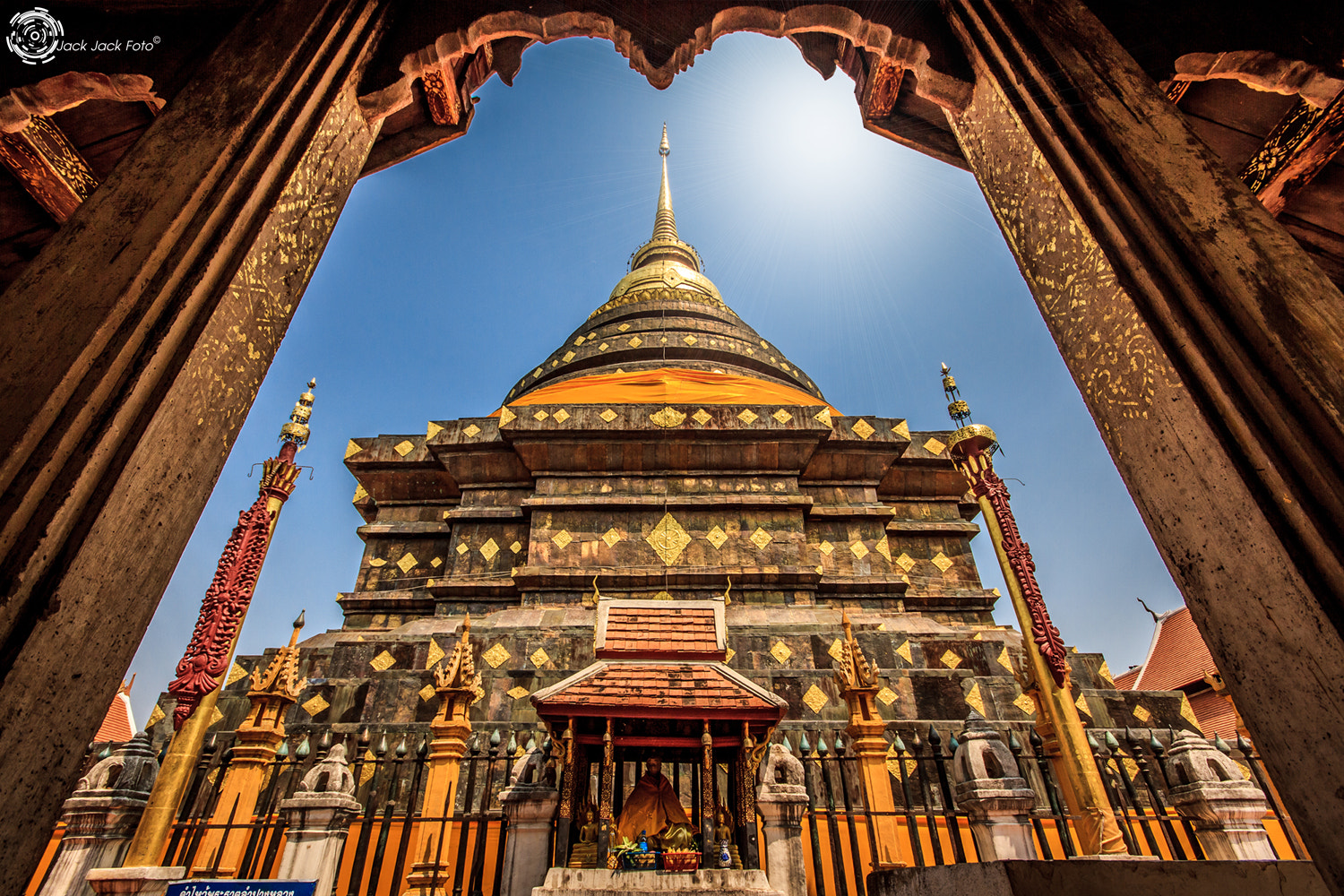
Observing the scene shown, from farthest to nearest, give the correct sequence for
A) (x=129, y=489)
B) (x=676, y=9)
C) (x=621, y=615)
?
(x=621, y=615) → (x=676, y=9) → (x=129, y=489)

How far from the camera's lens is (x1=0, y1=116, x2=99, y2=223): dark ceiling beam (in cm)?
307

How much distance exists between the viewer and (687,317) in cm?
1753

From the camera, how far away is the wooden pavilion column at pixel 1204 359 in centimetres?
145

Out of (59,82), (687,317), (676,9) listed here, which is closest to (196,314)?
(59,82)

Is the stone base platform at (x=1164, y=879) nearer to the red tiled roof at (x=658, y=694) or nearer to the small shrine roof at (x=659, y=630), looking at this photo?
the red tiled roof at (x=658, y=694)

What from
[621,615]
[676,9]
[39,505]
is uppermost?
[676,9]

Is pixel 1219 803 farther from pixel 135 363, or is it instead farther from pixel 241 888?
pixel 135 363

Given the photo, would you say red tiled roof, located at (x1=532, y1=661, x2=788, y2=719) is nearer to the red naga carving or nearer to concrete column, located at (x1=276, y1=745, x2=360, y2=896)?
concrete column, located at (x1=276, y1=745, x2=360, y2=896)

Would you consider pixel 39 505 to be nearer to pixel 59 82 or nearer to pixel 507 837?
pixel 59 82

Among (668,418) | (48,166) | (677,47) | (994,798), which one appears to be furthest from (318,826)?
(668,418)

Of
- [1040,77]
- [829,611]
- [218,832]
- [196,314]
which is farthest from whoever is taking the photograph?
[829,611]

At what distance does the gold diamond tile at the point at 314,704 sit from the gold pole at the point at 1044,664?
26.4ft

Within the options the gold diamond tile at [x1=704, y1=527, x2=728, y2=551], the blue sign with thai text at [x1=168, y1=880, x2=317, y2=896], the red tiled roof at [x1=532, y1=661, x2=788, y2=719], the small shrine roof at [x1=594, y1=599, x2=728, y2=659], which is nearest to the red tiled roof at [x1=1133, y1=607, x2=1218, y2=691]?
the gold diamond tile at [x1=704, y1=527, x2=728, y2=551]

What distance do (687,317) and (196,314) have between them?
16.0 meters
